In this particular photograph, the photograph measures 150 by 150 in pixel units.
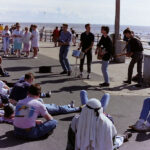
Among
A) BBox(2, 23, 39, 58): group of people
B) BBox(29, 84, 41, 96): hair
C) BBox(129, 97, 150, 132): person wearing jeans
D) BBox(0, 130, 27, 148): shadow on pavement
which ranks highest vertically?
BBox(2, 23, 39, 58): group of people

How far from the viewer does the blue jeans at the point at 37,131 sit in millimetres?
6156

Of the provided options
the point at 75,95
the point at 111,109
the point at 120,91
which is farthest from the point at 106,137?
the point at 120,91

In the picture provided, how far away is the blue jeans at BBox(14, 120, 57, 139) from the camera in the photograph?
20.2 feet

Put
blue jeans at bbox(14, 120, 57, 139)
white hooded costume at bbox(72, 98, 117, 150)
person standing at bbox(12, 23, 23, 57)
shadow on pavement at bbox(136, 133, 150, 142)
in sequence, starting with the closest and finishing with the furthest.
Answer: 1. white hooded costume at bbox(72, 98, 117, 150)
2. blue jeans at bbox(14, 120, 57, 139)
3. shadow on pavement at bbox(136, 133, 150, 142)
4. person standing at bbox(12, 23, 23, 57)

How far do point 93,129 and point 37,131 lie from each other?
6.55 feet

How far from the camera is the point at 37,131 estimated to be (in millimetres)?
6215

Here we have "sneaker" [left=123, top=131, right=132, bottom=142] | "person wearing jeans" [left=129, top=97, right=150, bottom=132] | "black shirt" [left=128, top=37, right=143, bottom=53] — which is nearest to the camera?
"sneaker" [left=123, top=131, right=132, bottom=142]

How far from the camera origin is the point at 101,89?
10992 mm

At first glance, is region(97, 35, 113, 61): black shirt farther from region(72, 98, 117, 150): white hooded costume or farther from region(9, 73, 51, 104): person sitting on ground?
region(72, 98, 117, 150): white hooded costume

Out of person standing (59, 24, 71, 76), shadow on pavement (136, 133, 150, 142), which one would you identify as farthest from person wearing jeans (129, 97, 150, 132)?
person standing (59, 24, 71, 76)

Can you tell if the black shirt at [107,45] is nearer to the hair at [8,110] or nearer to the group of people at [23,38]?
the hair at [8,110]

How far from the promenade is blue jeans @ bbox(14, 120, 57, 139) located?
0.36ft

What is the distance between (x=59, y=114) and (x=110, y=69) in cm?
798

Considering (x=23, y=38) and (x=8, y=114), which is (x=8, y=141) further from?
(x=23, y=38)
